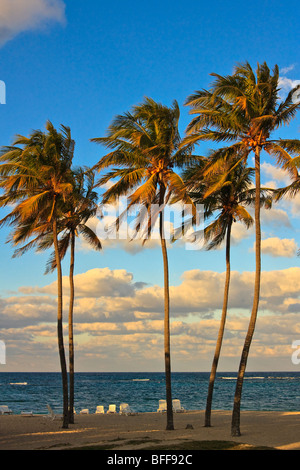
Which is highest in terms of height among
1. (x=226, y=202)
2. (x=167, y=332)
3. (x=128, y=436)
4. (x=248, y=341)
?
(x=226, y=202)

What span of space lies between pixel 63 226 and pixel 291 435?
1271 centimetres

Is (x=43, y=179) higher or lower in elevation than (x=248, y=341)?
higher

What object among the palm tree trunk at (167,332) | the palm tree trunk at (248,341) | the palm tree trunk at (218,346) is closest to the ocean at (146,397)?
the palm tree trunk at (218,346)

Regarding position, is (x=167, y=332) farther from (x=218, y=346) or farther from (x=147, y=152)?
(x=147, y=152)

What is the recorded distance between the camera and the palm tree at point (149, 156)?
18.9 meters

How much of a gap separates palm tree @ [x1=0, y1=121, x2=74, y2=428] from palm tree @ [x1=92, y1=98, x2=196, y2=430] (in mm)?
2015

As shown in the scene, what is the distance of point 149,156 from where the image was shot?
62.3 feet

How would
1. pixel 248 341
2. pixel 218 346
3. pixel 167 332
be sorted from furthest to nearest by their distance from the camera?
1. pixel 218 346
2. pixel 167 332
3. pixel 248 341

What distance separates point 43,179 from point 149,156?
454 cm

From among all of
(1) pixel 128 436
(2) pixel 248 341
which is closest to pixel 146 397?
(1) pixel 128 436

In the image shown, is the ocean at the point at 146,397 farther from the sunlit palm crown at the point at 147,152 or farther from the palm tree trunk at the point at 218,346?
the sunlit palm crown at the point at 147,152

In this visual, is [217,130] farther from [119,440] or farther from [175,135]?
[119,440]

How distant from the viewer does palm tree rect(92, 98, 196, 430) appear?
18875 mm

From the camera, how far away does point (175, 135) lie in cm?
1909
